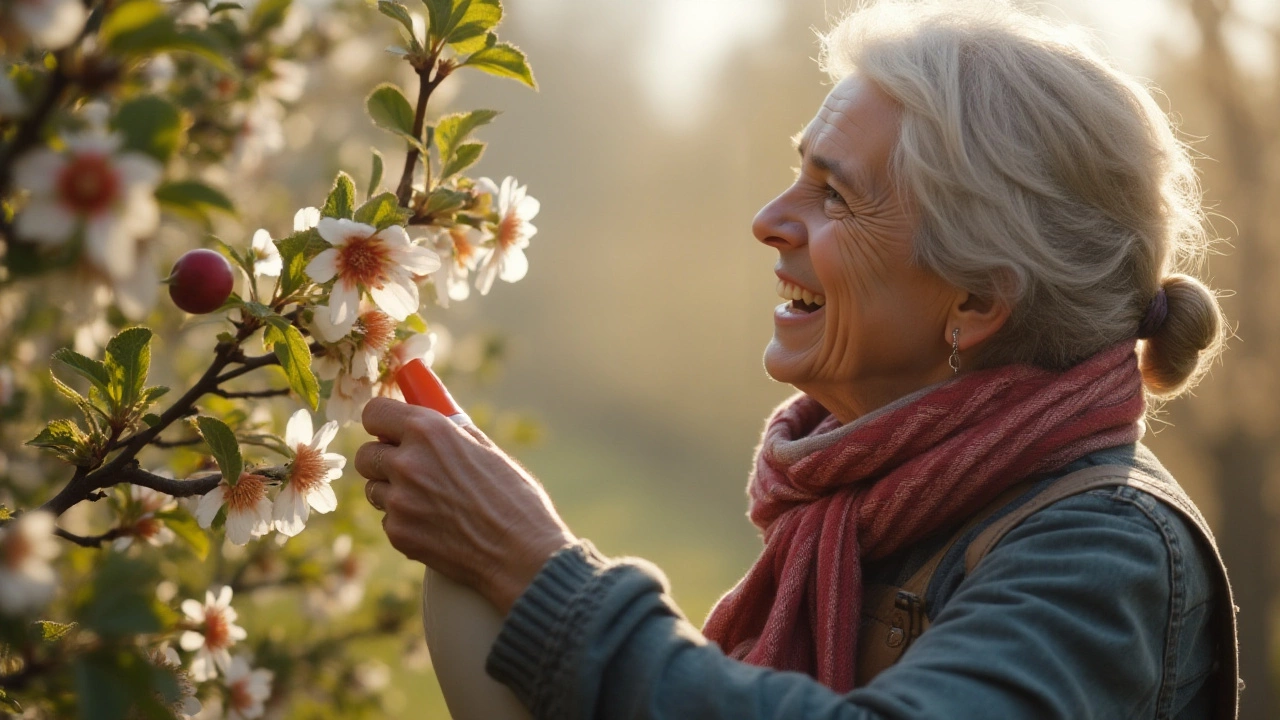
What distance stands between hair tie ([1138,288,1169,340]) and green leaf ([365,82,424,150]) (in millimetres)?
1133

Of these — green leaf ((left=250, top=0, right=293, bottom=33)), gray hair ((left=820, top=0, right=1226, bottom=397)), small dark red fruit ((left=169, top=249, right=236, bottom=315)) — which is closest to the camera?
small dark red fruit ((left=169, top=249, right=236, bottom=315))

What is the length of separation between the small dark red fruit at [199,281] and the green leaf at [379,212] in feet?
0.58

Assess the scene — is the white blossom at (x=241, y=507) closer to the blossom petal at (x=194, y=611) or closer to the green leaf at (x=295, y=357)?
the green leaf at (x=295, y=357)

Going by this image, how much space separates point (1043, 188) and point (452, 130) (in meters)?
0.85

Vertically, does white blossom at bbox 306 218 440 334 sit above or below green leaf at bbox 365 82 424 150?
below

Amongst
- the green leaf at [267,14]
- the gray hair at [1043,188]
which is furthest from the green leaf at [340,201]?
the green leaf at [267,14]

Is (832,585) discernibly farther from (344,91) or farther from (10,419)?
(344,91)

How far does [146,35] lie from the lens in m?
0.76

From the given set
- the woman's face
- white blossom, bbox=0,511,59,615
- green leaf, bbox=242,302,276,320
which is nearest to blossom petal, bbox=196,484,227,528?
green leaf, bbox=242,302,276,320

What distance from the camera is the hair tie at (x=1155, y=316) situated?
166 cm

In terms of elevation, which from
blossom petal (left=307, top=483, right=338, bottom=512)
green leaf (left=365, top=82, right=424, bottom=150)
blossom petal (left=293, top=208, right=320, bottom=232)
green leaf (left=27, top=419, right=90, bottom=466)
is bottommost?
blossom petal (left=307, top=483, right=338, bottom=512)

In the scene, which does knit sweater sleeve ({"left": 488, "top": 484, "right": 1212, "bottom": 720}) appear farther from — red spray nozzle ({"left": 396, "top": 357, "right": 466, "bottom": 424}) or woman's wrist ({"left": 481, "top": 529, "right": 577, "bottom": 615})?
red spray nozzle ({"left": 396, "top": 357, "right": 466, "bottom": 424})

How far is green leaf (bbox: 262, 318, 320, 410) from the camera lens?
1188 millimetres

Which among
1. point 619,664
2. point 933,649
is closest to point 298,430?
point 619,664
